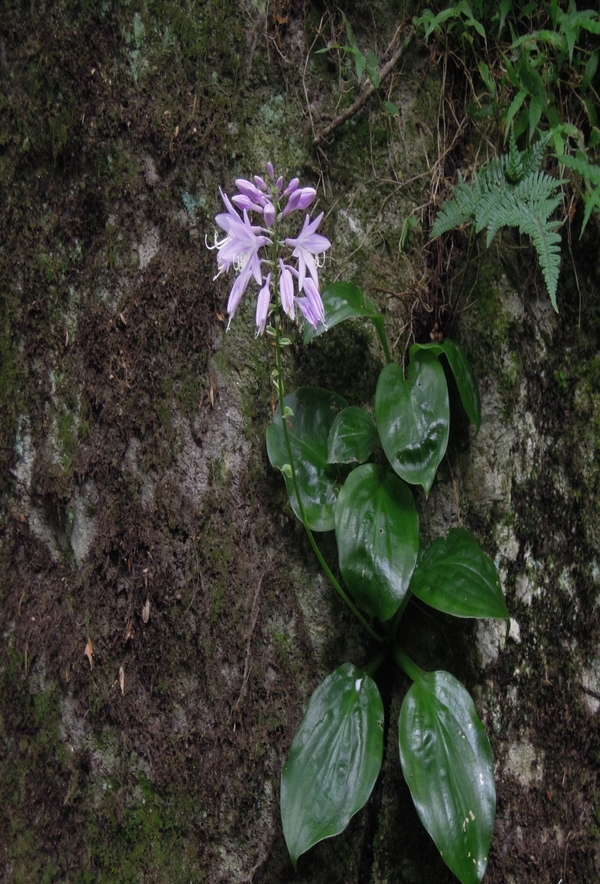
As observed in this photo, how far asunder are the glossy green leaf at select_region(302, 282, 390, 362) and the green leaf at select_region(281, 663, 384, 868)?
0.89 metres

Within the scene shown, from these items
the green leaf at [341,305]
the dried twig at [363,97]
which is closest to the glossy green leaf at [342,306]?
the green leaf at [341,305]

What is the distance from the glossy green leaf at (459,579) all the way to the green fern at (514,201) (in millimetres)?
703

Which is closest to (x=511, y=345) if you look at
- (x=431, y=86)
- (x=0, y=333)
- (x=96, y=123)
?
(x=431, y=86)

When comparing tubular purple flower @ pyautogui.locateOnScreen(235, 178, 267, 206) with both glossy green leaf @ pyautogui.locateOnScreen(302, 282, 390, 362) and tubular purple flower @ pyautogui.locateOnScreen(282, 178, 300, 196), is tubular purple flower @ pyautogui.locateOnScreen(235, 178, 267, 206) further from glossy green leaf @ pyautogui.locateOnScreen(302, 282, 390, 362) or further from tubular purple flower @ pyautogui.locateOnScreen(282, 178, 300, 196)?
glossy green leaf @ pyautogui.locateOnScreen(302, 282, 390, 362)

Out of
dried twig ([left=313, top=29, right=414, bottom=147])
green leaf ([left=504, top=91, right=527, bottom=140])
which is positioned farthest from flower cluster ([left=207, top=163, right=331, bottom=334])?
green leaf ([left=504, top=91, right=527, bottom=140])

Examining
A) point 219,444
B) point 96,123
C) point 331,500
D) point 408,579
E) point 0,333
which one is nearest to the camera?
point 408,579

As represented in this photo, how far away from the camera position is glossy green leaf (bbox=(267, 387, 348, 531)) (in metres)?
1.83

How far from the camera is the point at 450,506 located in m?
1.94

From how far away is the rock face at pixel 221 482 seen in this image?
1.84 m

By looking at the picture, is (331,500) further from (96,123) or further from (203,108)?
(96,123)

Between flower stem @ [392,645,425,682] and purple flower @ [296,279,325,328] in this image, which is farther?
flower stem @ [392,645,425,682]

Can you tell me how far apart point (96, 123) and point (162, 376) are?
0.82 m

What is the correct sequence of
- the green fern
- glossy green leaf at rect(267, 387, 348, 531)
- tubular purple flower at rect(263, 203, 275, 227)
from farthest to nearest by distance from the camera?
glossy green leaf at rect(267, 387, 348, 531) → the green fern → tubular purple flower at rect(263, 203, 275, 227)

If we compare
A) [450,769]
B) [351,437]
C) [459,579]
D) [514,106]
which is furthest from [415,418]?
[514,106]
